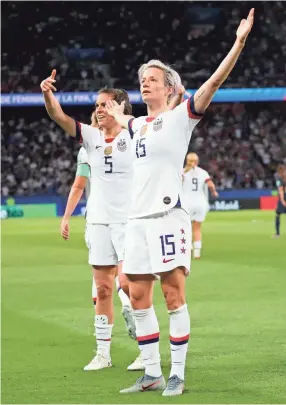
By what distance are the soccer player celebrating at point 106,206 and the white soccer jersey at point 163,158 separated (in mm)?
1298

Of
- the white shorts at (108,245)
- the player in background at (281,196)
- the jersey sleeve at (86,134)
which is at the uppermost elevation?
the jersey sleeve at (86,134)

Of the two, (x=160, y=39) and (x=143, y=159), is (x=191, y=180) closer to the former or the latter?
(x=143, y=159)

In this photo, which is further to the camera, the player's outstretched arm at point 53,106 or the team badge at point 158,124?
the player's outstretched arm at point 53,106

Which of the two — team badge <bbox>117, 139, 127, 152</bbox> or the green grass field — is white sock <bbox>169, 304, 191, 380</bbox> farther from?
team badge <bbox>117, 139, 127, 152</bbox>

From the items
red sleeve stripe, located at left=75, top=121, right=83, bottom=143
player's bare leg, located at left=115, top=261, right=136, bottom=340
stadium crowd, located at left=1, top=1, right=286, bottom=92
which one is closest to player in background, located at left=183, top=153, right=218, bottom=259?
player's bare leg, located at left=115, top=261, right=136, bottom=340

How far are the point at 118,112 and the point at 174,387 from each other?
2317mm

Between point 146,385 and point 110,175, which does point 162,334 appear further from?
point 146,385

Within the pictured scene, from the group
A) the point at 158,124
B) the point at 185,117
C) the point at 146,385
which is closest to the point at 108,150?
the point at 158,124

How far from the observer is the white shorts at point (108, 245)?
7.89m

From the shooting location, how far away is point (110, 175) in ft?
26.2

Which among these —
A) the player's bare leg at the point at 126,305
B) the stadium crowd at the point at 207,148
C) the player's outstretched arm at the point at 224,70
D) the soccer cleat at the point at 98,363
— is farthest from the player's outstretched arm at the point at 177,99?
the stadium crowd at the point at 207,148

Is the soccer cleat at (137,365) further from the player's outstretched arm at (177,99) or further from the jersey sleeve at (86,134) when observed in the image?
the player's outstretched arm at (177,99)

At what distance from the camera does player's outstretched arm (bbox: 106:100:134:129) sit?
7.11 metres

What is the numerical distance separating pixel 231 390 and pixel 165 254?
116cm
